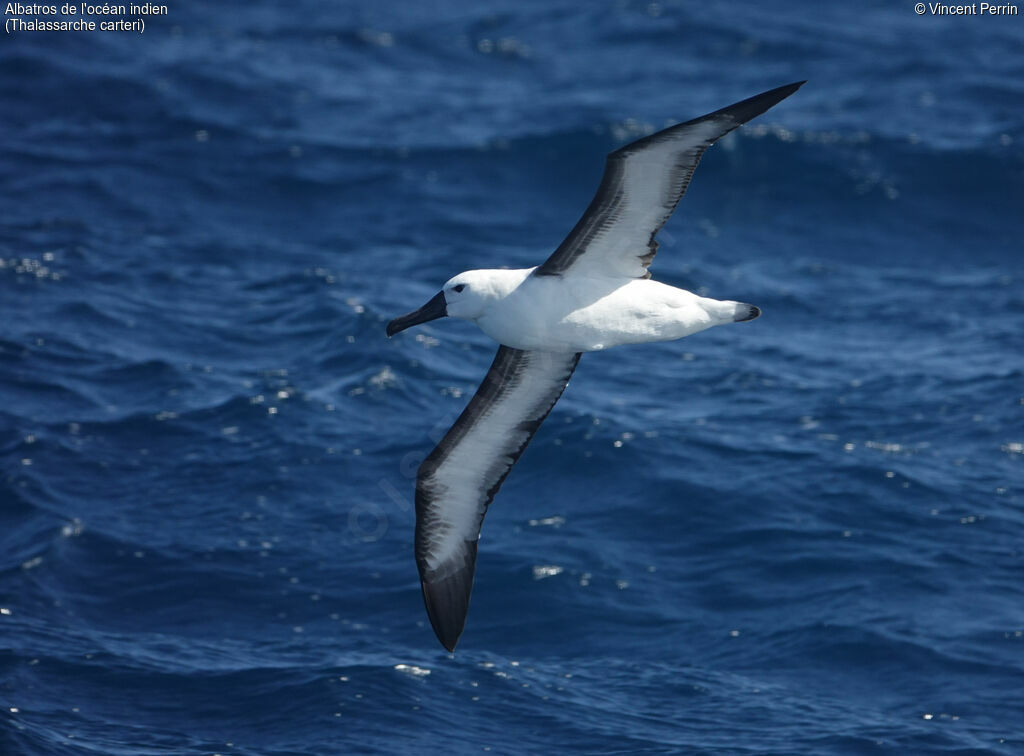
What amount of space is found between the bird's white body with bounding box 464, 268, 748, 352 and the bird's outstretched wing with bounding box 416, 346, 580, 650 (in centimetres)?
82

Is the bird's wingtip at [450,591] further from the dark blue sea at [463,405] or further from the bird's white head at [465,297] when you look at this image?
the bird's white head at [465,297]

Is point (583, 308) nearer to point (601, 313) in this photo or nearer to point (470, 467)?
point (601, 313)

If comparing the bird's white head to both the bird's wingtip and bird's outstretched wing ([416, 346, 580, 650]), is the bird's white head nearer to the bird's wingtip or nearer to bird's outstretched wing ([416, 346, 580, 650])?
bird's outstretched wing ([416, 346, 580, 650])

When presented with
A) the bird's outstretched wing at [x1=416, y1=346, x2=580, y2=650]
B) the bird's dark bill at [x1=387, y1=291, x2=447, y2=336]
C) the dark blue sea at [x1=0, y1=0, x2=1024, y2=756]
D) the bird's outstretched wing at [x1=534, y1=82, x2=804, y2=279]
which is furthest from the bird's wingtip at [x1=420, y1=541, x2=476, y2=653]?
the bird's outstretched wing at [x1=534, y1=82, x2=804, y2=279]

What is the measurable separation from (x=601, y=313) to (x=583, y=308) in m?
0.15

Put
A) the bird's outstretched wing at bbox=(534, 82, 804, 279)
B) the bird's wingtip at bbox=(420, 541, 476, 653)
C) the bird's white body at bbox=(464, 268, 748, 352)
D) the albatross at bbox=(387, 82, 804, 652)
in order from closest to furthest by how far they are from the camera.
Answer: the bird's outstretched wing at bbox=(534, 82, 804, 279), the albatross at bbox=(387, 82, 804, 652), the bird's white body at bbox=(464, 268, 748, 352), the bird's wingtip at bbox=(420, 541, 476, 653)

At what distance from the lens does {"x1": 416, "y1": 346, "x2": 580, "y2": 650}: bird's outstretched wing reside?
37.4 feet

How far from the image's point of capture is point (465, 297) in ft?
34.4

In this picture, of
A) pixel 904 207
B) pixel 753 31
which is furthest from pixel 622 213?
pixel 753 31

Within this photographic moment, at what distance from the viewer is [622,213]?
10125mm

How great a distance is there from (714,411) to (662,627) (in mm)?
4283

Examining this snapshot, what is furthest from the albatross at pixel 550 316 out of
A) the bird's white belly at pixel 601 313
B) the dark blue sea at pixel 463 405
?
Answer: the dark blue sea at pixel 463 405

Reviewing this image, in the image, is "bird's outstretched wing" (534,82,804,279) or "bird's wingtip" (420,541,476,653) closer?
"bird's outstretched wing" (534,82,804,279)

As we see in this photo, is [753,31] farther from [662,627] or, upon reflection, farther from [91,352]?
[662,627]
